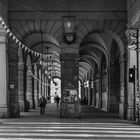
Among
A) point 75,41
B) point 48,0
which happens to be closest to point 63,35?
point 75,41

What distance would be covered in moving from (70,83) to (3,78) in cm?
432

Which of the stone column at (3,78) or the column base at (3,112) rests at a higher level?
the stone column at (3,78)

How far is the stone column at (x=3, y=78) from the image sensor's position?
23797 millimetres

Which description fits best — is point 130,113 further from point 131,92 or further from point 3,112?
point 3,112

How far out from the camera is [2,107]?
23.8m

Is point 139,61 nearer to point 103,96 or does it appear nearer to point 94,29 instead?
point 94,29

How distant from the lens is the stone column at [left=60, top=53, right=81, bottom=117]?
24797mm

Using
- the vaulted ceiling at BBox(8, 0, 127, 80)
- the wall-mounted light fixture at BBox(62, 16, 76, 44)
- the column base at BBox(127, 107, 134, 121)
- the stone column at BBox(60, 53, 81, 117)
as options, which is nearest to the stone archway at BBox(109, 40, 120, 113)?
the vaulted ceiling at BBox(8, 0, 127, 80)

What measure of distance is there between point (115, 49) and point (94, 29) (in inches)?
325

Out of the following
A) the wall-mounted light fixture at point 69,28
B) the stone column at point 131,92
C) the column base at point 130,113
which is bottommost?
the column base at point 130,113

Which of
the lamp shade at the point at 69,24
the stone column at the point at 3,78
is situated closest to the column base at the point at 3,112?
the stone column at the point at 3,78

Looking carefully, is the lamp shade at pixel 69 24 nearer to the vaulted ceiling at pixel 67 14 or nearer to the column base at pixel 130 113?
the vaulted ceiling at pixel 67 14

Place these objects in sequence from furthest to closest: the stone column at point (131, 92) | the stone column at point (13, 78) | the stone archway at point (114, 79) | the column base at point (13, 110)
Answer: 1. the stone archway at point (114, 79)
2. the stone column at point (13, 78)
3. the column base at point (13, 110)
4. the stone column at point (131, 92)

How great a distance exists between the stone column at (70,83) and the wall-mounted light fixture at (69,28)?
97 cm
